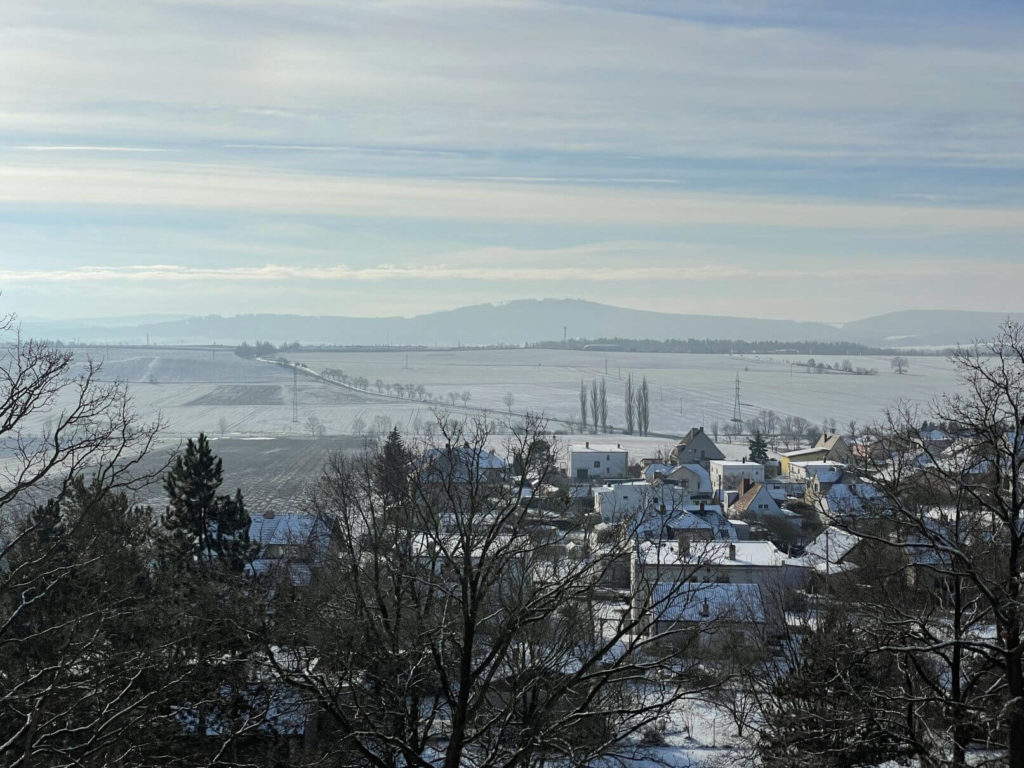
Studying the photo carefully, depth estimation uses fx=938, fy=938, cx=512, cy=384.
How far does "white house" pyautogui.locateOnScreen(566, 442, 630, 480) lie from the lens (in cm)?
5678

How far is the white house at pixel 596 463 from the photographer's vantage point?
56781mm

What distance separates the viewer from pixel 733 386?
11106 centimetres

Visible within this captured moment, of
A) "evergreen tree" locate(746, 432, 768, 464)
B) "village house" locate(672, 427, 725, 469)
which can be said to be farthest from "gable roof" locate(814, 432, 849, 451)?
"village house" locate(672, 427, 725, 469)

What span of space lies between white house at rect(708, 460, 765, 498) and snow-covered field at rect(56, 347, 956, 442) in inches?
531

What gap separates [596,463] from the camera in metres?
57.7

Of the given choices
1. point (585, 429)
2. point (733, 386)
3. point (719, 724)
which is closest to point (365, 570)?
point (719, 724)

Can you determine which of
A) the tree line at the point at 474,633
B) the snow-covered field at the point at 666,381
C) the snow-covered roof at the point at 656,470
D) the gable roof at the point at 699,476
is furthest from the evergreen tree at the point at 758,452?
the tree line at the point at 474,633

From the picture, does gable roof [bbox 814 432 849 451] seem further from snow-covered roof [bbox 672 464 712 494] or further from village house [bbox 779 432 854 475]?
snow-covered roof [bbox 672 464 712 494]

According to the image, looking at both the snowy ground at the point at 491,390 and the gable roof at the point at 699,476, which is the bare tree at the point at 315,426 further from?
the gable roof at the point at 699,476

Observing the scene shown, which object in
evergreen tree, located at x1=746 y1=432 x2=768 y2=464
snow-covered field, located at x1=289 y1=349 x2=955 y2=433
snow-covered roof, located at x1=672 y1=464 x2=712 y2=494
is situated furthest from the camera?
snow-covered field, located at x1=289 y1=349 x2=955 y2=433

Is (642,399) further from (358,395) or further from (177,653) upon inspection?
(177,653)

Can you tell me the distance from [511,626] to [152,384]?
109 metres

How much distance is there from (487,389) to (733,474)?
181ft

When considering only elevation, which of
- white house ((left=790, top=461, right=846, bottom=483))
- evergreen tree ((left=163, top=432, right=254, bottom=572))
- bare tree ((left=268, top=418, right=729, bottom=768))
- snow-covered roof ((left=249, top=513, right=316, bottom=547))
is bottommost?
white house ((left=790, top=461, right=846, bottom=483))
